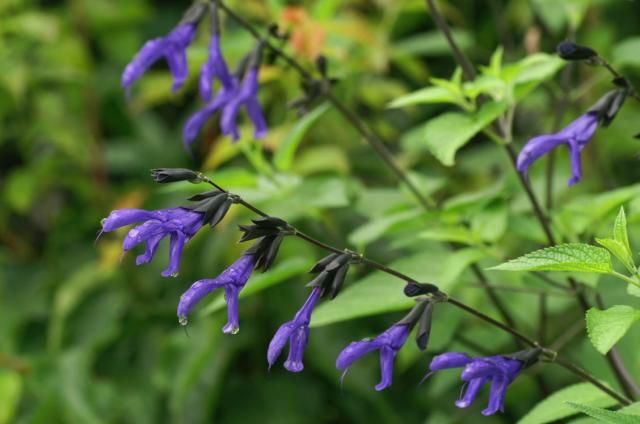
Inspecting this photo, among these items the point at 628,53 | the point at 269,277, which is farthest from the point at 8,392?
the point at 628,53

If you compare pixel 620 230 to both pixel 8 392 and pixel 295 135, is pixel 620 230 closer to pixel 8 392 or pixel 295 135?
pixel 295 135

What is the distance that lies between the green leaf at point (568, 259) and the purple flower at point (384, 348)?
6.0 inches

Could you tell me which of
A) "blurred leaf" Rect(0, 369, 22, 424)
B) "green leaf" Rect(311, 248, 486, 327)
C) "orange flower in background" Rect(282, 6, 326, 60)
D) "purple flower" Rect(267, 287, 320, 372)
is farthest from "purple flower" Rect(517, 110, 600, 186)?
"blurred leaf" Rect(0, 369, 22, 424)

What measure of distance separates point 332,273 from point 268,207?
3.28ft

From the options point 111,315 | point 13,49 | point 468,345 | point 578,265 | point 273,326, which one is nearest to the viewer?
point 578,265

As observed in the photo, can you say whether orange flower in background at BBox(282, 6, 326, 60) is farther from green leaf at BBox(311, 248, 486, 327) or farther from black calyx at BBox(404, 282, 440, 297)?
black calyx at BBox(404, 282, 440, 297)

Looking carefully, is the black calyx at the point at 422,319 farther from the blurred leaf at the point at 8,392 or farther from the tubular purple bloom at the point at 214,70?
the blurred leaf at the point at 8,392

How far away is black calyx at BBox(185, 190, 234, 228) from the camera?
1062 millimetres

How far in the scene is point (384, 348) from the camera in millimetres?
1070

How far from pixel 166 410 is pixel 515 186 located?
1073 mm

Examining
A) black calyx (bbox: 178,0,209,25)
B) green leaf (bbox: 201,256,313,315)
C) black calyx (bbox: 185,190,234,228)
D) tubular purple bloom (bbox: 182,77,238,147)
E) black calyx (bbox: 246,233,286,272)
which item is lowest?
green leaf (bbox: 201,256,313,315)

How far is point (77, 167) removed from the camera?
2785mm

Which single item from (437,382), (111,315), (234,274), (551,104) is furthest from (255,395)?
(234,274)

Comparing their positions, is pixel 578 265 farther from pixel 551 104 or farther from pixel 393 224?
pixel 551 104
